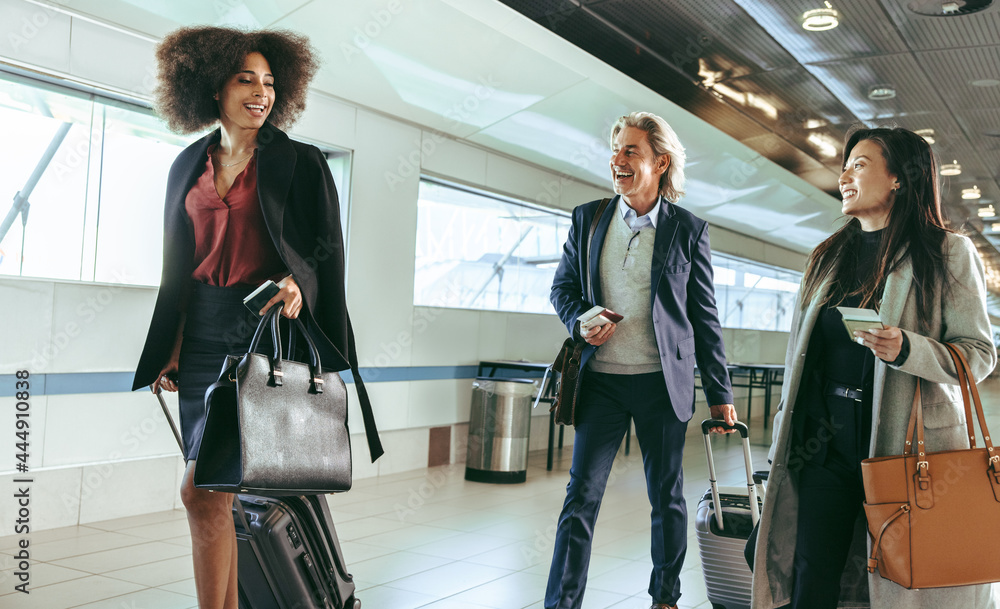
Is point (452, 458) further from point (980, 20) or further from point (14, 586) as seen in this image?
point (980, 20)

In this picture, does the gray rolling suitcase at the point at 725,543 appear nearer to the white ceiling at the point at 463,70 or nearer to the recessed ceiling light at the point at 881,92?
the white ceiling at the point at 463,70

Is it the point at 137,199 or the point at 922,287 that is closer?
the point at 922,287

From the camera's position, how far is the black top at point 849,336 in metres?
2.12

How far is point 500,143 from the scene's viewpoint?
704 centimetres

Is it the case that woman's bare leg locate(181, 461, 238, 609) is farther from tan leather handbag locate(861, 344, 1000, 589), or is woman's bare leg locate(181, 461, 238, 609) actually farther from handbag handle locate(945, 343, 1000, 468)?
handbag handle locate(945, 343, 1000, 468)

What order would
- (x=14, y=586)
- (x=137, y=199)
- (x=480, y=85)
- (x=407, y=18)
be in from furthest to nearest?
1. (x=480, y=85)
2. (x=407, y=18)
3. (x=137, y=199)
4. (x=14, y=586)

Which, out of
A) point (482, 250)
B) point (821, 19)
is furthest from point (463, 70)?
point (821, 19)

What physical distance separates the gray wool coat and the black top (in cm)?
5

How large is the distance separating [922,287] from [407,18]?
152 inches

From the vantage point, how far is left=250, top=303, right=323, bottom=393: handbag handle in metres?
2.04

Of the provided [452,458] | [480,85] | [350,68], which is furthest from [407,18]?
[452,458]

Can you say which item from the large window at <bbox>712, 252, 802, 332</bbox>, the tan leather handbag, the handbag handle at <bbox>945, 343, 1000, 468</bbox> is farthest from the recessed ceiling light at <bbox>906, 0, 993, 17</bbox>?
the large window at <bbox>712, 252, 802, 332</bbox>

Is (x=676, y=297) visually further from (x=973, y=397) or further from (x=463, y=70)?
(x=463, y=70)

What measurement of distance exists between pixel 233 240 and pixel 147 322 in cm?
278
